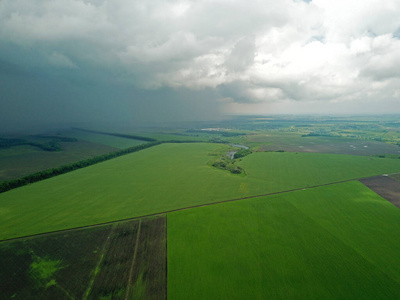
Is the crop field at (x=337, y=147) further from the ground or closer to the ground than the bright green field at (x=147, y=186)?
closer to the ground

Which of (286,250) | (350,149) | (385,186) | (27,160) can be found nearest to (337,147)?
(350,149)

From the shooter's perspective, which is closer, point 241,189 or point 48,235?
point 48,235

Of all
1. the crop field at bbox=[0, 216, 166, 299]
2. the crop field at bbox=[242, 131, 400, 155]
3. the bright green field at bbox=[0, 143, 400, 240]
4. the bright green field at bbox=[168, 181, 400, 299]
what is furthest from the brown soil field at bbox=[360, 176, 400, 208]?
the crop field at bbox=[0, 216, 166, 299]

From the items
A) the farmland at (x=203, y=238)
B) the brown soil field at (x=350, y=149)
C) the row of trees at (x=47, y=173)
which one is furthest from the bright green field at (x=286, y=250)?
the brown soil field at (x=350, y=149)

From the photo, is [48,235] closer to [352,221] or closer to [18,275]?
[18,275]

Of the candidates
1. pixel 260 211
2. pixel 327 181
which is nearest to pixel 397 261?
pixel 260 211

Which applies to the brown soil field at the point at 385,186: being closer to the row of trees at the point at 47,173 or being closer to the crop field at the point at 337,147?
the crop field at the point at 337,147
